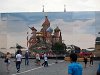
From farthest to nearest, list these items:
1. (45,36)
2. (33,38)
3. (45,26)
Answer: (45,36), (45,26), (33,38)

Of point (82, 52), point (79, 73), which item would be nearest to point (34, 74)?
point (79, 73)

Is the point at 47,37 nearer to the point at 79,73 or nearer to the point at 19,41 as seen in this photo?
the point at 19,41

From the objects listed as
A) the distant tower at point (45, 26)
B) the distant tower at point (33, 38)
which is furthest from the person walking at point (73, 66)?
the distant tower at point (45, 26)

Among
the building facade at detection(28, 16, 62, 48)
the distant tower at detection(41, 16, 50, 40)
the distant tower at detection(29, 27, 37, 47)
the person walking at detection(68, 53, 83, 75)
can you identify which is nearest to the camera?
the person walking at detection(68, 53, 83, 75)

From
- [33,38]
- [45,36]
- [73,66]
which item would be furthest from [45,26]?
[73,66]

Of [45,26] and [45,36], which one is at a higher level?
[45,26]

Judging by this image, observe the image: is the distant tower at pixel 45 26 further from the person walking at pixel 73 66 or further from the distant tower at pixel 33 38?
the person walking at pixel 73 66

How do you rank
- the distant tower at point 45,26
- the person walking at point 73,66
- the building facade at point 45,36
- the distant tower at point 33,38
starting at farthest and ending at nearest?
the distant tower at point 45,26, the building facade at point 45,36, the distant tower at point 33,38, the person walking at point 73,66

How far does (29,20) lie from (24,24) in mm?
1026

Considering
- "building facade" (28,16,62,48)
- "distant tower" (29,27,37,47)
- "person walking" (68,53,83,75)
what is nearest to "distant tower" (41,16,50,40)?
"building facade" (28,16,62,48)

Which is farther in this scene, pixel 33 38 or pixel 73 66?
pixel 33 38

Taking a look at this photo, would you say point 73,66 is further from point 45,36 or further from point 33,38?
point 45,36

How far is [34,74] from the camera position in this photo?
952 inches

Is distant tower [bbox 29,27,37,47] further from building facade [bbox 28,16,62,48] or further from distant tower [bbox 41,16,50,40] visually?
distant tower [bbox 41,16,50,40]
